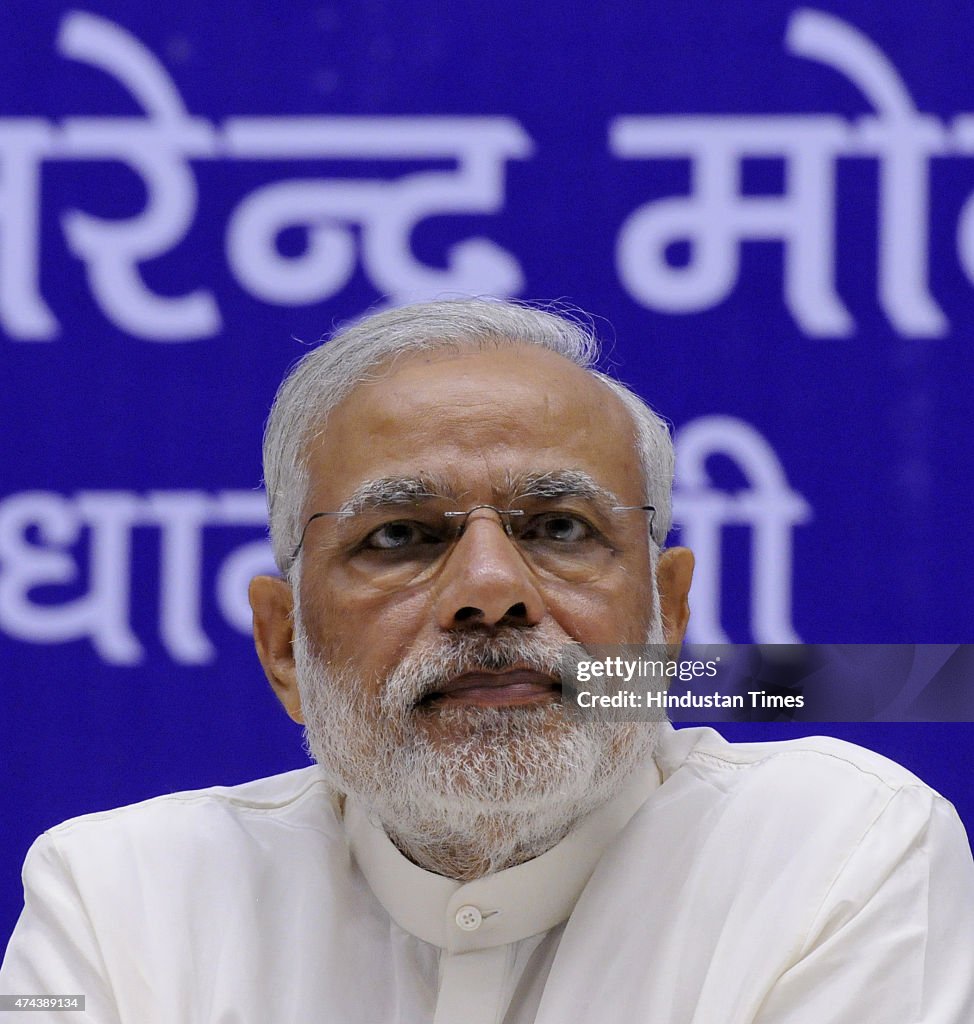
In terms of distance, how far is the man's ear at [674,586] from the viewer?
233 cm

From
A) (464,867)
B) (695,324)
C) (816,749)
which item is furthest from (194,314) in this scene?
(816,749)

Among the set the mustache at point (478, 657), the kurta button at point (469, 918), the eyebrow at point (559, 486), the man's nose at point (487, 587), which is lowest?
the kurta button at point (469, 918)

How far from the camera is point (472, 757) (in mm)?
1967

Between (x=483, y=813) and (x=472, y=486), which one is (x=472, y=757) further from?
(x=472, y=486)

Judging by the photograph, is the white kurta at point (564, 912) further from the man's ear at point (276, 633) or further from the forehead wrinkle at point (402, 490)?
the forehead wrinkle at point (402, 490)

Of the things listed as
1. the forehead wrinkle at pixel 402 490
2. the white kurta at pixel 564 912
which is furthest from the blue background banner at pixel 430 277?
the forehead wrinkle at pixel 402 490

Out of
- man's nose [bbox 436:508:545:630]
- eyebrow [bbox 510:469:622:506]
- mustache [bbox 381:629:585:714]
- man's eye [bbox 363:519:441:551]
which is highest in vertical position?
eyebrow [bbox 510:469:622:506]

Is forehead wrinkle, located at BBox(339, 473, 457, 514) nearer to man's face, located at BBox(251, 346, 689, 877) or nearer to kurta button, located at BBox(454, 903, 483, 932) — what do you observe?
man's face, located at BBox(251, 346, 689, 877)

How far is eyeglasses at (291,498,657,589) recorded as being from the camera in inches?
81.4

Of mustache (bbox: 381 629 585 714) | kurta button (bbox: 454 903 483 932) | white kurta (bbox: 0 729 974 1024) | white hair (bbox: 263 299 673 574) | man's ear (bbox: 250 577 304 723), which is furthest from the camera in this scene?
man's ear (bbox: 250 577 304 723)

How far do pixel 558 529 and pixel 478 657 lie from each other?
25cm

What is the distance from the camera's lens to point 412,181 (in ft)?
9.89

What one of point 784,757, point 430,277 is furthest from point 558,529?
point 430,277

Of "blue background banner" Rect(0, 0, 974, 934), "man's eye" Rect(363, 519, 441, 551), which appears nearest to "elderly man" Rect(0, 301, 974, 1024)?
"man's eye" Rect(363, 519, 441, 551)
